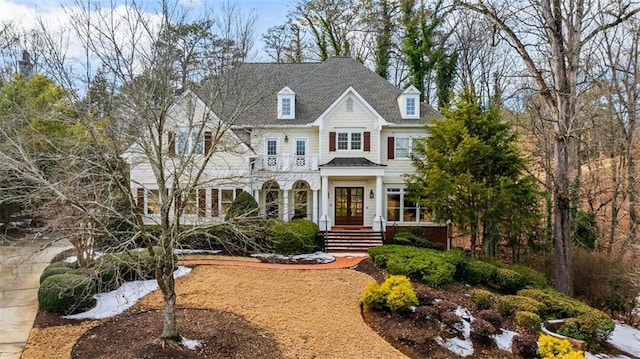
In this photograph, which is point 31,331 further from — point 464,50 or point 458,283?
point 464,50

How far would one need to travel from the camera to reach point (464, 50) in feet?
96.3

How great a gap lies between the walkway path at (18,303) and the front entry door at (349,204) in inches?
517

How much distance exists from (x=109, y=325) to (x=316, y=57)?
2791cm

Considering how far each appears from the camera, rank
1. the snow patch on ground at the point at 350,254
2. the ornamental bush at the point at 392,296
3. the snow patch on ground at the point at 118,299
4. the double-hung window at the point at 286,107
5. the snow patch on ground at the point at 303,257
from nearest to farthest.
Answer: the snow patch on ground at the point at 118,299
the ornamental bush at the point at 392,296
the snow patch on ground at the point at 303,257
the snow patch on ground at the point at 350,254
the double-hung window at the point at 286,107

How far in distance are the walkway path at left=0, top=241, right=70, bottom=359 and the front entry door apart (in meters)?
13.1

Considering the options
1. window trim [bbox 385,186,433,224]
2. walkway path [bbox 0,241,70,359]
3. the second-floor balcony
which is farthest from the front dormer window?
walkway path [bbox 0,241,70,359]

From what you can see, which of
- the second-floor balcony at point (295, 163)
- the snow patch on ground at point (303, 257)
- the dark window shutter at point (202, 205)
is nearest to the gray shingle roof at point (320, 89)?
the second-floor balcony at point (295, 163)

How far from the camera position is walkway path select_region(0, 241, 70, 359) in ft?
25.1

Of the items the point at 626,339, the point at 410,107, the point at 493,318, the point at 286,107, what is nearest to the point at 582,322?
the point at 493,318

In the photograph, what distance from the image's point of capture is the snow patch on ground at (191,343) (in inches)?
298

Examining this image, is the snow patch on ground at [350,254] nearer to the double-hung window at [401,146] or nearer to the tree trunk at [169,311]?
the double-hung window at [401,146]

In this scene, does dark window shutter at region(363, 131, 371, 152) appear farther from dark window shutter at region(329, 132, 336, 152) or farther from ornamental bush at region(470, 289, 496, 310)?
ornamental bush at region(470, 289, 496, 310)

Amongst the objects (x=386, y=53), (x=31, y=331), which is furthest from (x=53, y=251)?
(x=386, y=53)

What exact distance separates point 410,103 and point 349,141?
379cm
